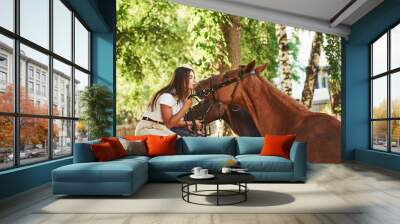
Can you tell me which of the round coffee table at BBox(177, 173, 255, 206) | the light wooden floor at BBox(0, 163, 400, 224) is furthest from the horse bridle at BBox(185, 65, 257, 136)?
the round coffee table at BBox(177, 173, 255, 206)

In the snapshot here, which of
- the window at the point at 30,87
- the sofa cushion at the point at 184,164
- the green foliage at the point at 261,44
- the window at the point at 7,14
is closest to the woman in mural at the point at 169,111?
the green foliage at the point at 261,44

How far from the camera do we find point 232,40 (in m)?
9.70

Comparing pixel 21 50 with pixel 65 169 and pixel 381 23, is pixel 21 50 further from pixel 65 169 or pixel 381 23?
pixel 381 23

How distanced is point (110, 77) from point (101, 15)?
145cm

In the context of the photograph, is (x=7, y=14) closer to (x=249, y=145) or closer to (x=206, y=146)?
(x=206, y=146)

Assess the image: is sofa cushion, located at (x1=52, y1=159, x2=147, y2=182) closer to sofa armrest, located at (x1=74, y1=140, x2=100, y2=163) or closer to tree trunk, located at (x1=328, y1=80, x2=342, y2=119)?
sofa armrest, located at (x1=74, y1=140, x2=100, y2=163)

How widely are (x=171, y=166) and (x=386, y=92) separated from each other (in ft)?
17.4

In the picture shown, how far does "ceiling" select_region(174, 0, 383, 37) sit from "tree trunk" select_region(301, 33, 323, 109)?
54cm

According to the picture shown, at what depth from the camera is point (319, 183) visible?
6.14 meters

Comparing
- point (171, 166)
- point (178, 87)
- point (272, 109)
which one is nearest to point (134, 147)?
point (171, 166)

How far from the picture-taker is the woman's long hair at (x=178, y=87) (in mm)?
9367

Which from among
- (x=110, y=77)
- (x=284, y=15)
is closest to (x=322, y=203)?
(x=284, y=15)

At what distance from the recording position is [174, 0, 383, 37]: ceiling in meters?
8.23

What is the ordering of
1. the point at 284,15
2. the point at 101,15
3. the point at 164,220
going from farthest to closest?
the point at 284,15, the point at 101,15, the point at 164,220
